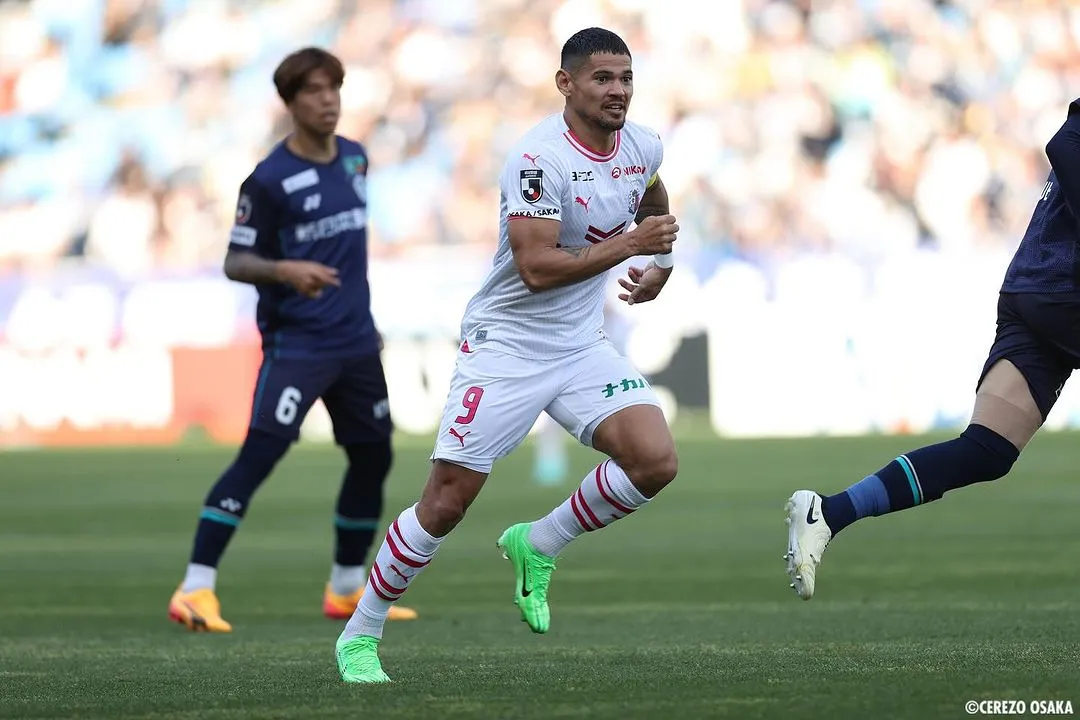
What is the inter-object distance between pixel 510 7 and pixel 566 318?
64.9 ft

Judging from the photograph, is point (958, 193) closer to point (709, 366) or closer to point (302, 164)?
point (709, 366)

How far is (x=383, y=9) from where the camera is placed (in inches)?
1024

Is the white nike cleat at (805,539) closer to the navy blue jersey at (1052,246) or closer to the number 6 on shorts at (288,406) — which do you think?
the navy blue jersey at (1052,246)

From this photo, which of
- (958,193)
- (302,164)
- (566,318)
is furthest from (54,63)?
(566,318)

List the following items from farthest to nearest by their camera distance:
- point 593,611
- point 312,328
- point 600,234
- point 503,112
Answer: point 503,112 < point 312,328 < point 593,611 < point 600,234

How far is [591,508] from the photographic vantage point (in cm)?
642

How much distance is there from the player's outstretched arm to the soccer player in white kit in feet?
4.24

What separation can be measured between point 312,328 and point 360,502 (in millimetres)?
910

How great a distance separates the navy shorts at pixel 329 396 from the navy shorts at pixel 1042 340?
3450mm

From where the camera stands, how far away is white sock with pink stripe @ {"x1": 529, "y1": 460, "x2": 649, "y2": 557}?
6.34 meters

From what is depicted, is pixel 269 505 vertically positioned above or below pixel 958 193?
below

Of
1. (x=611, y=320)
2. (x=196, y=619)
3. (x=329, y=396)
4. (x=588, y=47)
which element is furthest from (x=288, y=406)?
(x=611, y=320)

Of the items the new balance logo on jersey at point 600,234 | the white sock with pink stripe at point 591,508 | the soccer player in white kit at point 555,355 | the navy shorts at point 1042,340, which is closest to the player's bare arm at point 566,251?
the soccer player in white kit at point 555,355

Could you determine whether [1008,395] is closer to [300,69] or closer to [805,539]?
[805,539]
